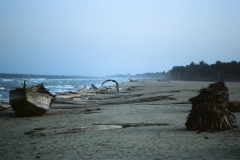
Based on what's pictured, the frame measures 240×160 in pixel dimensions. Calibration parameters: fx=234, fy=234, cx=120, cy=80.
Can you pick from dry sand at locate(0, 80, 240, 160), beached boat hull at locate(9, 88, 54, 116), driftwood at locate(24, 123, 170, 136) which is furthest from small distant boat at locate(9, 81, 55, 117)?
driftwood at locate(24, 123, 170, 136)

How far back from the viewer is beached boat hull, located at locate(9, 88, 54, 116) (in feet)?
42.9

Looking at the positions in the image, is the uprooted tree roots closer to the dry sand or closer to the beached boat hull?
the dry sand

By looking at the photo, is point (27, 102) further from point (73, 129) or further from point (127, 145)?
point (127, 145)

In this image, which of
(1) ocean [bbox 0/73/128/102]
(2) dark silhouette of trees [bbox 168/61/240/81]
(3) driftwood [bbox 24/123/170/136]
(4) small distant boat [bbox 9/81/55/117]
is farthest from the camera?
(2) dark silhouette of trees [bbox 168/61/240/81]

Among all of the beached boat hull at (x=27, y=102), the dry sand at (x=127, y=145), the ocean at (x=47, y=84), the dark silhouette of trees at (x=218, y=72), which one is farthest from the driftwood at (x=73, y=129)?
the dark silhouette of trees at (x=218, y=72)

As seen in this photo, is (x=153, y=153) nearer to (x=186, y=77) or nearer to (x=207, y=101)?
(x=207, y=101)

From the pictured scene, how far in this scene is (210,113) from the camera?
7797mm

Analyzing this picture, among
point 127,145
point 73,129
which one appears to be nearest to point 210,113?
point 127,145

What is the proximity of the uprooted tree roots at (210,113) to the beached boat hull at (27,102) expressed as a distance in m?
8.94

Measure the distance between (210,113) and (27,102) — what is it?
9715 mm

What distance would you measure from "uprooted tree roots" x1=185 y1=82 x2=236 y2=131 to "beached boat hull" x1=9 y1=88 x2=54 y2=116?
8.94 meters

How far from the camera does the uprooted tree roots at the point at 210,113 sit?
7.82 metres

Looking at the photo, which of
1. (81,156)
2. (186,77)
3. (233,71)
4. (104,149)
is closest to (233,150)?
(104,149)

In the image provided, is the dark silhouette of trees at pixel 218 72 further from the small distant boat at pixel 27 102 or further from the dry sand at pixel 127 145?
the dry sand at pixel 127 145
